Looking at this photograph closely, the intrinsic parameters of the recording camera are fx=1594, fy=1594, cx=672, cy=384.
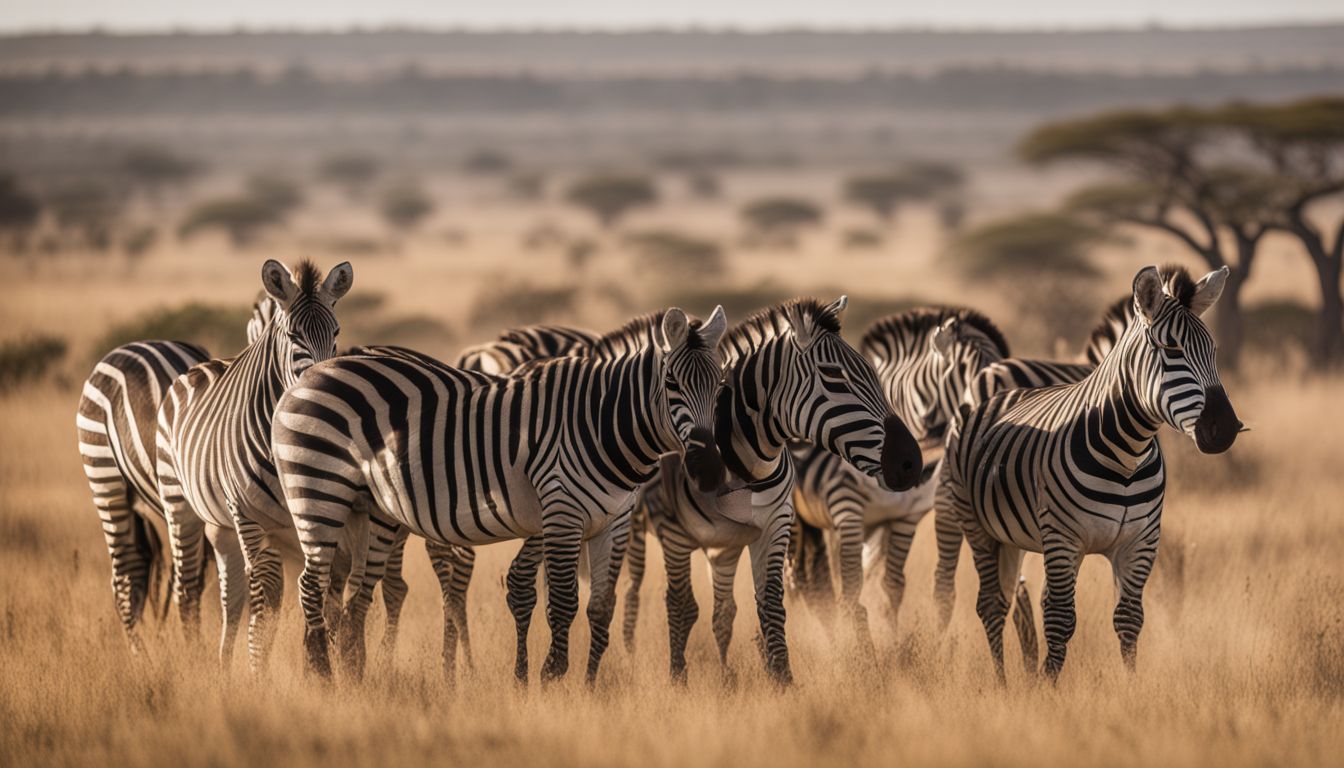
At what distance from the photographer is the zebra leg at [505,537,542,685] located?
7.11m

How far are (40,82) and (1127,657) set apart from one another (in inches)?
5464

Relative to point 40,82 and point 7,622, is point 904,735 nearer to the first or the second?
point 7,622

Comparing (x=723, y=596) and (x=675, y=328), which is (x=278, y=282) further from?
(x=723, y=596)

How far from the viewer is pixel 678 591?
7539mm

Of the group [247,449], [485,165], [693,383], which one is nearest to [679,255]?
[247,449]

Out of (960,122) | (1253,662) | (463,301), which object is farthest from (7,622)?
(960,122)

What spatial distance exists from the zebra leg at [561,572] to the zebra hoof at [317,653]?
38.9 inches

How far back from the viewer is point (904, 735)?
6.29 metres

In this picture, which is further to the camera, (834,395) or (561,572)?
(561,572)

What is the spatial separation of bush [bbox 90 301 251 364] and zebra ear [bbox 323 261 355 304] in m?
10.9

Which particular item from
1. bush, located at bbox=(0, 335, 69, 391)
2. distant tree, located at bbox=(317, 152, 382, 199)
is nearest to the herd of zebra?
bush, located at bbox=(0, 335, 69, 391)

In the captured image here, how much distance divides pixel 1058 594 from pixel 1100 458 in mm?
624

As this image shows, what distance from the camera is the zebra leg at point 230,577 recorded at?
24.5ft

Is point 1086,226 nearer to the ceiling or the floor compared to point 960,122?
nearer to the floor
